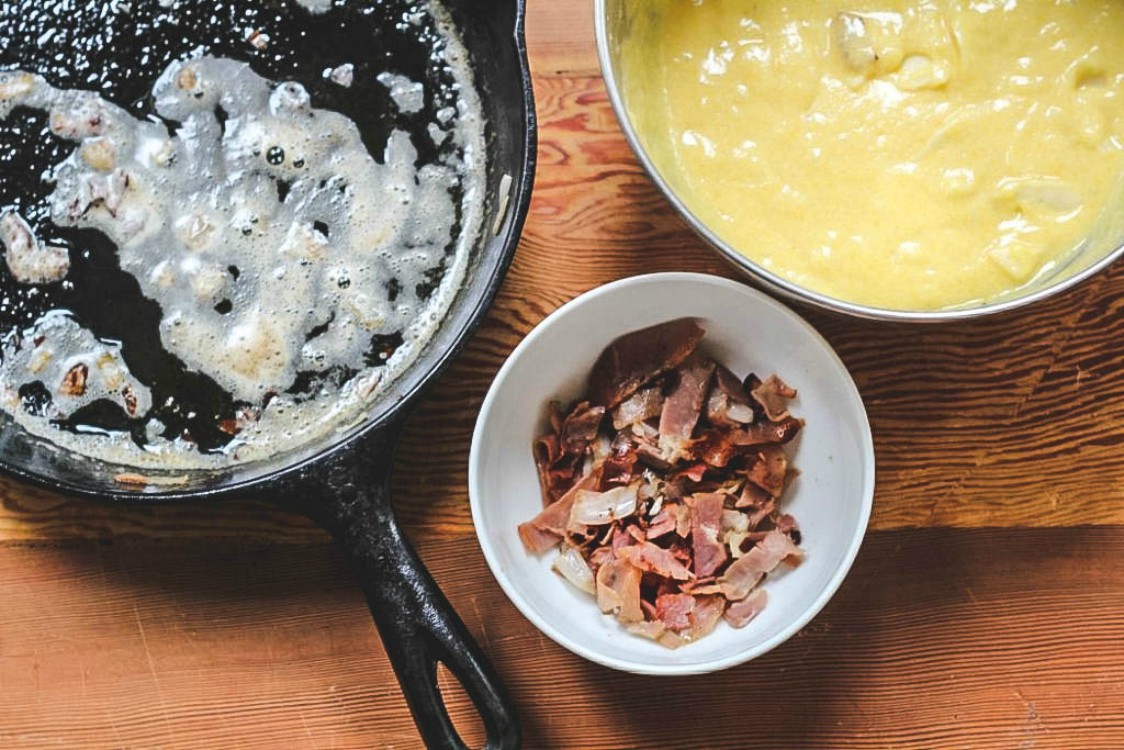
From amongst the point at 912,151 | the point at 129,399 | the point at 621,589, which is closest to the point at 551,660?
the point at 621,589

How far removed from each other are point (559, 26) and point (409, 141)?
23 cm

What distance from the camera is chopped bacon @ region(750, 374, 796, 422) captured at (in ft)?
3.86

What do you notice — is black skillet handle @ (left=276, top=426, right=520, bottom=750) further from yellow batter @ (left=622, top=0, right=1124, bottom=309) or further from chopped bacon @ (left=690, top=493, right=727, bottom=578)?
yellow batter @ (left=622, top=0, right=1124, bottom=309)

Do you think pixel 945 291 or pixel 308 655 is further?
pixel 308 655

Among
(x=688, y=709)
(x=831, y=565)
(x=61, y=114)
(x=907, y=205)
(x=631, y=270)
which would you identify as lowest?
(x=688, y=709)

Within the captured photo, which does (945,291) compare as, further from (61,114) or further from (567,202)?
(61,114)

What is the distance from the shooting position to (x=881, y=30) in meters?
1.10

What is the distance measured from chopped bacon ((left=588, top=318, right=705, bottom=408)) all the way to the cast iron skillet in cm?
17

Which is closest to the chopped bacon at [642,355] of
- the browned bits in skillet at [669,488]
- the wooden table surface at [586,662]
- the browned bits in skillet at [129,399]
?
the browned bits in skillet at [669,488]

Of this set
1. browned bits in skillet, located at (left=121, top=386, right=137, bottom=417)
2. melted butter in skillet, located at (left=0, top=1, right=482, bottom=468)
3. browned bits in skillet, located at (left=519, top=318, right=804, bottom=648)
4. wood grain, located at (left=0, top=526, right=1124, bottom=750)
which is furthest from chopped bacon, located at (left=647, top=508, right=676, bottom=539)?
browned bits in skillet, located at (left=121, top=386, right=137, bottom=417)

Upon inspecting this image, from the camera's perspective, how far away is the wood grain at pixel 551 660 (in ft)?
4.15

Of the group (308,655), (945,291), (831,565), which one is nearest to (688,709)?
(831,565)

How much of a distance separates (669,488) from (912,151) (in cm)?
43

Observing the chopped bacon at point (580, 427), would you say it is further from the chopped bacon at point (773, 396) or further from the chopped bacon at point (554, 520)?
the chopped bacon at point (773, 396)
